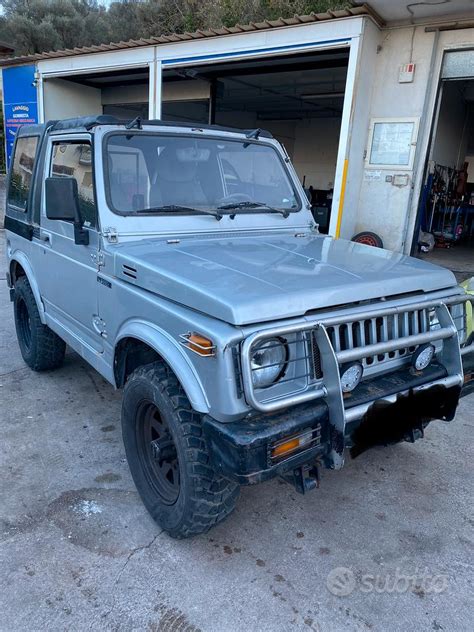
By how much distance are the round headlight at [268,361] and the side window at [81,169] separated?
1451 mm

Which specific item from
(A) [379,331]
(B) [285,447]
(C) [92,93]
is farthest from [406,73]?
(C) [92,93]

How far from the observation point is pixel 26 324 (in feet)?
14.6

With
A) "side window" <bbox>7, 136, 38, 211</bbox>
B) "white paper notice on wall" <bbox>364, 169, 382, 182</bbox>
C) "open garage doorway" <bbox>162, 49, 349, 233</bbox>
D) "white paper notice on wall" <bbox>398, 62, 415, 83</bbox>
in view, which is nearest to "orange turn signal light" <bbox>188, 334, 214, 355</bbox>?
"side window" <bbox>7, 136, 38, 211</bbox>

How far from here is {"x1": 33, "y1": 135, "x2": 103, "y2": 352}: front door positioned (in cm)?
302

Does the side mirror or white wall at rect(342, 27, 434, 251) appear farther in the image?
white wall at rect(342, 27, 434, 251)

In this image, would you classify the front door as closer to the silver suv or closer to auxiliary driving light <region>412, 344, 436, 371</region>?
the silver suv

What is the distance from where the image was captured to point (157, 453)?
235cm

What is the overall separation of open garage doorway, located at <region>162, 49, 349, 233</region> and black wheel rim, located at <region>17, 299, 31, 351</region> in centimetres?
314

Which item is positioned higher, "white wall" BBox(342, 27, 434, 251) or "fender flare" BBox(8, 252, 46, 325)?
"white wall" BBox(342, 27, 434, 251)

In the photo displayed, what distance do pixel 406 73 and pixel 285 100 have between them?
7926 millimetres

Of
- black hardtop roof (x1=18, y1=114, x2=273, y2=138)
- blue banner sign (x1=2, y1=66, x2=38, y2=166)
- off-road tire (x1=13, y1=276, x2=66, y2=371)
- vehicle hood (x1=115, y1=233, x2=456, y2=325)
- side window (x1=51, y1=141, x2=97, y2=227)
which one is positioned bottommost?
off-road tire (x1=13, y1=276, x2=66, y2=371)

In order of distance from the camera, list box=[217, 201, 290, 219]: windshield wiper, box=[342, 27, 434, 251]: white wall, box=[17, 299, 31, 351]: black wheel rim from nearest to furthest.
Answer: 1. box=[217, 201, 290, 219]: windshield wiper
2. box=[17, 299, 31, 351]: black wheel rim
3. box=[342, 27, 434, 251]: white wall

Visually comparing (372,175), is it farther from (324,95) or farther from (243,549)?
(243,549)

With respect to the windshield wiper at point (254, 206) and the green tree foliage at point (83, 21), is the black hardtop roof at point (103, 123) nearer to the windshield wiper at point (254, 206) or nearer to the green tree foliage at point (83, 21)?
the windshield wiper at point (254, 206)
